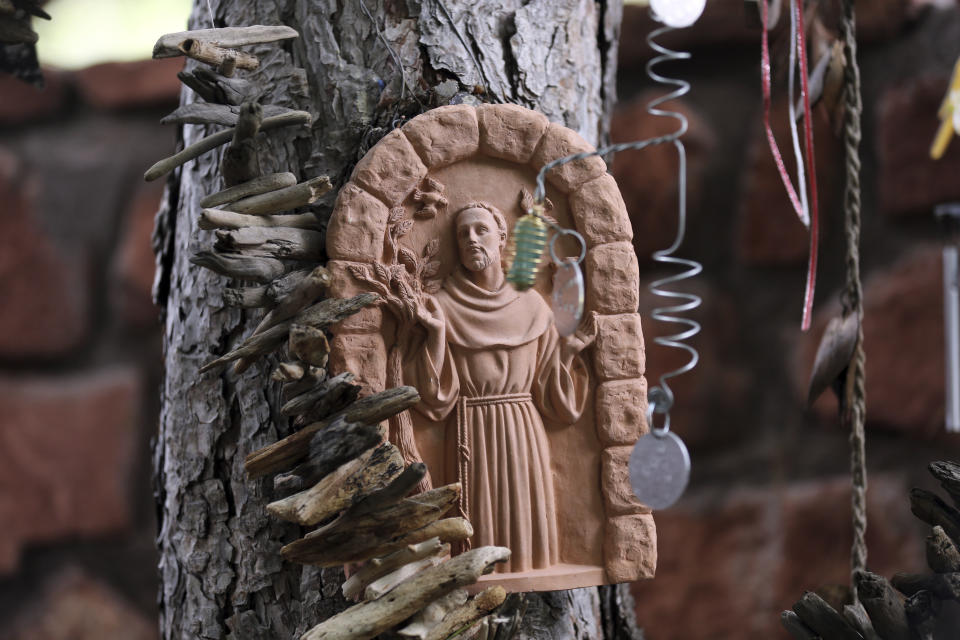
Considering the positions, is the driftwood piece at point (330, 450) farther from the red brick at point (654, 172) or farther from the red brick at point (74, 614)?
the red brick at point (74, 614)

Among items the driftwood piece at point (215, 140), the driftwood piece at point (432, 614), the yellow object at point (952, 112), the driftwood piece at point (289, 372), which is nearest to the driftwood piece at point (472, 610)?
the driftwood piece at point (432, 614)

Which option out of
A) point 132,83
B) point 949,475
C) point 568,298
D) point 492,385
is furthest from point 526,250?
point 132,83

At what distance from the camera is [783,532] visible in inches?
56.2

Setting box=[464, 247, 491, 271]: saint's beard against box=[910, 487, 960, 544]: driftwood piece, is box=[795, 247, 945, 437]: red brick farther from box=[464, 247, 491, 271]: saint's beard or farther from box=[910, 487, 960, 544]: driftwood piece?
box=[464, 247, 491, 271]: saint's beard

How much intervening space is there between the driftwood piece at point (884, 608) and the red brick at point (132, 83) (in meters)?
1.18

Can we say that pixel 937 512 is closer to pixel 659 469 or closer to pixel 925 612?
pixel 925 612

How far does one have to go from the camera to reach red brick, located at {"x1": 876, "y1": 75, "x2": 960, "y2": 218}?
4.35 ft

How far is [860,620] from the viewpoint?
32.4 inches

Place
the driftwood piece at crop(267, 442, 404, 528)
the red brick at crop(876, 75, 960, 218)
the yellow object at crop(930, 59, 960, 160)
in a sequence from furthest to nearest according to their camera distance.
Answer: the red brick at crop(876, 75, 960, 218)
the yellow object at crop(930, 59, 960, 160)
the driftwood piece at crop(267, 442, 404, 528)

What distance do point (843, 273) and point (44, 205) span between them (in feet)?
3.93

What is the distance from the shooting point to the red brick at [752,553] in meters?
1.39

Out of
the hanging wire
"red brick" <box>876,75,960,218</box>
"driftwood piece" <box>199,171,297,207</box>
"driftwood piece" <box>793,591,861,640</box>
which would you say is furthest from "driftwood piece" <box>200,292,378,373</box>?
"red brick" <box>876,75,960,218</box>

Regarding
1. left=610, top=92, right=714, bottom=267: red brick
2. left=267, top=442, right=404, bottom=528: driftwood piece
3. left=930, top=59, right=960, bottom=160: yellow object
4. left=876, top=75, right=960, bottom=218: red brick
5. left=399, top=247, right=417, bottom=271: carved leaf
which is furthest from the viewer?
Answer: left=610, top=92, right=714, bottom=267: red brick

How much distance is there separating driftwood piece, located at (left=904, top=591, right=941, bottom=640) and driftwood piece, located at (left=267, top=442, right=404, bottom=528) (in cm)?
44
